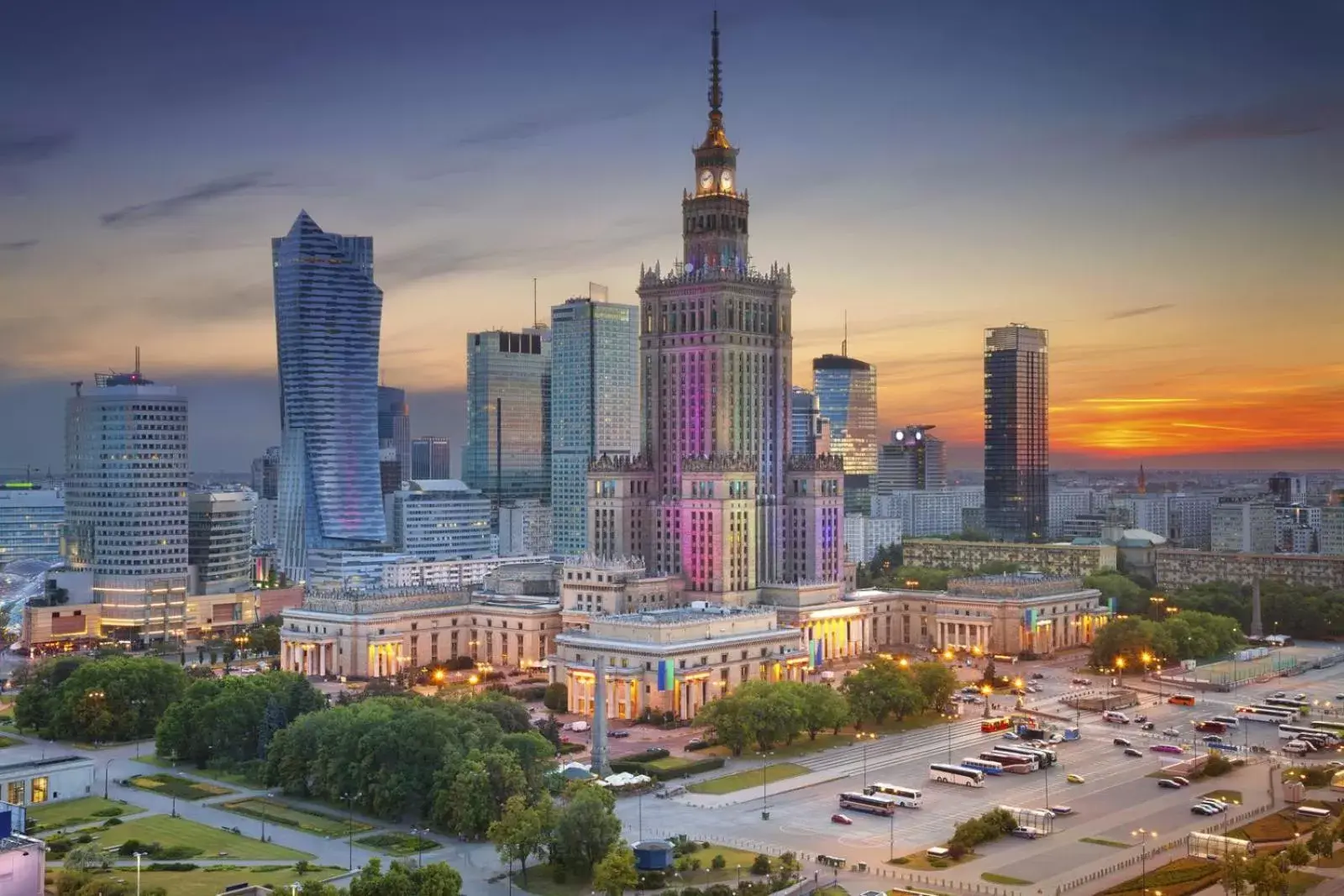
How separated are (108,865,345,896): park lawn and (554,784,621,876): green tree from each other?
13061mm

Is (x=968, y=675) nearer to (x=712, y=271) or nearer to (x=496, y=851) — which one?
(x=712, y=271)

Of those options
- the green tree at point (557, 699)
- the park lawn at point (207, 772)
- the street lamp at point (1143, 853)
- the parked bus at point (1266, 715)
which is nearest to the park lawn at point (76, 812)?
the park lawn at point (207, 772)

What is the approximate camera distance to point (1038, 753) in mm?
116750

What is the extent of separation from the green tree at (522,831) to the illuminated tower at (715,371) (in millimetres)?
88269

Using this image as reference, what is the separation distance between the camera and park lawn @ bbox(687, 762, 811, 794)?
359 feet

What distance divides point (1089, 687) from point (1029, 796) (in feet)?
175

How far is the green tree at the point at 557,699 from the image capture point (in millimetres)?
143250

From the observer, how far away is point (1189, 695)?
14962 centimetres

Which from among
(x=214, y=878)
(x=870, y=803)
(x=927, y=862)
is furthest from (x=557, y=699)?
(x=927, y=862)

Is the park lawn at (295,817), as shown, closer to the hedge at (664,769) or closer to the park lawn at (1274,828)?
the hedge at (664,769)

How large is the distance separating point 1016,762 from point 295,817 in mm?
54653

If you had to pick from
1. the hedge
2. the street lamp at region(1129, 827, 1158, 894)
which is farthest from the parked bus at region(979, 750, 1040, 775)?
the hedge

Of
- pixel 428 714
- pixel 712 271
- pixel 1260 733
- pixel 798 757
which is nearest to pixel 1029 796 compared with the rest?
pixel 798 757

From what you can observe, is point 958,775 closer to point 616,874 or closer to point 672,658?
point 672,658
